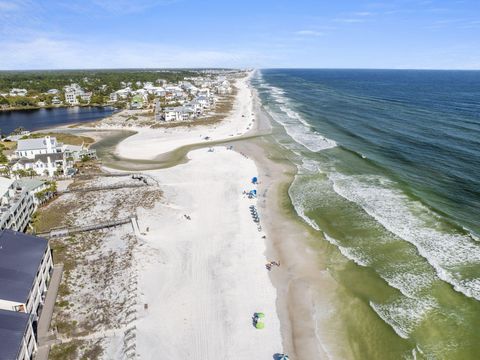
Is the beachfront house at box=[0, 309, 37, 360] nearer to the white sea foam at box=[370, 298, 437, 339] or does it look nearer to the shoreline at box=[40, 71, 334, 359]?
the shoreline at box=[40, 71, 334, 359]

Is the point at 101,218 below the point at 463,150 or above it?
below

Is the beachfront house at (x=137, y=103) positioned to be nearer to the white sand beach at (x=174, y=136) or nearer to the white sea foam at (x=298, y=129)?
the white sand beach at (x=174, y=136)

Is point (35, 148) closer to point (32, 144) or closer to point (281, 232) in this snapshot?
point (32, 144)

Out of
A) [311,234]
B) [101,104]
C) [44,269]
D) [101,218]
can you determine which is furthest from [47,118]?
[311,234]

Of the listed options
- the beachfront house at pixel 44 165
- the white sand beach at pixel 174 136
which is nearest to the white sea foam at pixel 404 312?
the beachfront house at pixel 44 165

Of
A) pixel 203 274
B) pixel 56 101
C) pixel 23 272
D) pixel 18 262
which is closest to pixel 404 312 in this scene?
pixel 203 274

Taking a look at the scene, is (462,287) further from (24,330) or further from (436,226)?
(24,330)

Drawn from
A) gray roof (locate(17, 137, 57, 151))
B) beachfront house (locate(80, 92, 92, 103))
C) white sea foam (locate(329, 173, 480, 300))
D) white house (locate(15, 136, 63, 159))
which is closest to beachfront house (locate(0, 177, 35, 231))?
white house (locate(15, 136, 63, 159))
